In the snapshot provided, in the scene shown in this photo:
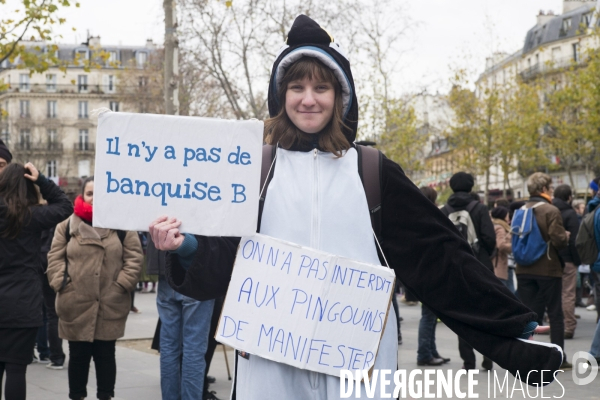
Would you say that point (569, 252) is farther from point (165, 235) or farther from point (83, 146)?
point (83, 146)

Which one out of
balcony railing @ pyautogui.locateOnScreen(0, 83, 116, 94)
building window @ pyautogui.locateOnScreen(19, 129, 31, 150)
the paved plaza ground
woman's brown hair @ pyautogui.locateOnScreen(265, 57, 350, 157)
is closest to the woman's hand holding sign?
woman's brown hair @ pyautogui.locateOnScreen(265, 57, 350, 157)

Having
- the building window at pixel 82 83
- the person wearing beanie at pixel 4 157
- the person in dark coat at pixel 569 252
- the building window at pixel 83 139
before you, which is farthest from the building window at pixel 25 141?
the person wearing beanie at pixel 4 157

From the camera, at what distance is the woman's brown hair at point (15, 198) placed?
530cm

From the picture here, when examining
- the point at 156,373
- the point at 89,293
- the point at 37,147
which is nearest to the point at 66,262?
the point at 89,293

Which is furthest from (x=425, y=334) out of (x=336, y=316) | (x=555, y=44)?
(x=555, y=44)

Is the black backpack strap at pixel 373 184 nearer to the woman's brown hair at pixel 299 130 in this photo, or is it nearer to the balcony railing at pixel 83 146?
the woman's brown hair at pixel 299 130

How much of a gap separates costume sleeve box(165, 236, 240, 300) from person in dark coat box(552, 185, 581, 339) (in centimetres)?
677

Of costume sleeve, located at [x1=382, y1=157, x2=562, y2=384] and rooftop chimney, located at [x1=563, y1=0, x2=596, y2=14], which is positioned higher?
rooftop chimney, located at [x1=563, y1=0, x2=596, y2=14]

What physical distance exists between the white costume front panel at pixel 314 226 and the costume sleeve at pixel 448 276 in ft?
0.34

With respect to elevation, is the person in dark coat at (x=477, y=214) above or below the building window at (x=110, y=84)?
below

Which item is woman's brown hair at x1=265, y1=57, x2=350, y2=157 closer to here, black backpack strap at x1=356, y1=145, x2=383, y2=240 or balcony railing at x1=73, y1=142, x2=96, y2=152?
black backpack strap at x1=356, y1=145, x2=383, y2=240

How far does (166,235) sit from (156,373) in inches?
235

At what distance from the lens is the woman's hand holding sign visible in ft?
8.41

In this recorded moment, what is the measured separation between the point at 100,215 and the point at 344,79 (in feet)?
3.26
